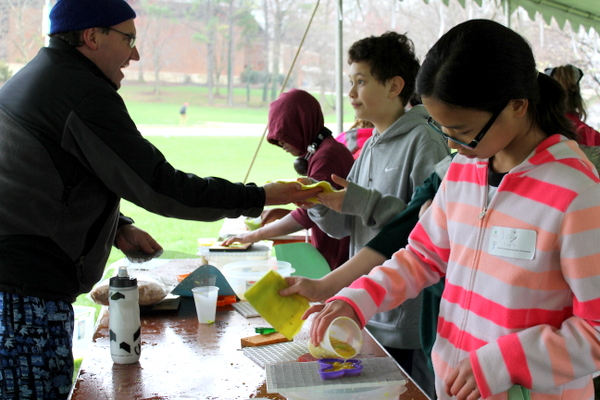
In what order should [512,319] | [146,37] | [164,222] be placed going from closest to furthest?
1. [512,319]
2. [146,37]
3. [164,222]

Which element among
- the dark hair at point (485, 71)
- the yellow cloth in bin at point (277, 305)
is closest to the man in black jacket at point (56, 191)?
the yellow cloth in bin at point (277, 305)

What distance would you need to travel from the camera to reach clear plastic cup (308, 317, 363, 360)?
1225 mm

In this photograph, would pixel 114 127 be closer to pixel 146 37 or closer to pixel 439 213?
pixel 439 213

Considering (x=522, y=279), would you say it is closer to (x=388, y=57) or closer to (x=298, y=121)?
(x=388, y=57)

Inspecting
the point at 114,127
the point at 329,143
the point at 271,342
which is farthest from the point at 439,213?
the point at 329,143

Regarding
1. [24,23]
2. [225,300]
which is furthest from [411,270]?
[24,23]

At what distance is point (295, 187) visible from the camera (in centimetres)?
203

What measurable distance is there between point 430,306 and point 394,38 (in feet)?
3.73

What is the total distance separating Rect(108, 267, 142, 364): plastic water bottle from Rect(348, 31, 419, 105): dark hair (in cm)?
Result: 126

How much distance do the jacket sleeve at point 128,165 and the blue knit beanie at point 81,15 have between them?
256 mm

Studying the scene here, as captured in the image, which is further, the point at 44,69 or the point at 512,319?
the point at 44,69

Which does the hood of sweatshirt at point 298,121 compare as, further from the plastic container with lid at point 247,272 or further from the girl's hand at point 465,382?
the girl's hand at point 465,382

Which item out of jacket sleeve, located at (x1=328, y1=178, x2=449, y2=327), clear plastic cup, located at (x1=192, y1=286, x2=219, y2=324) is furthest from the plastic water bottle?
jacket sleeve, located at (x1=328, y1=178, x2=449, y2=327)

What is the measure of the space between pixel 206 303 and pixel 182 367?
36 centimetres
